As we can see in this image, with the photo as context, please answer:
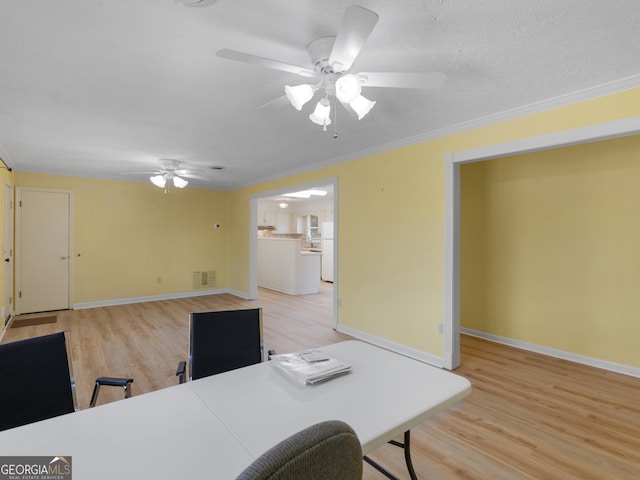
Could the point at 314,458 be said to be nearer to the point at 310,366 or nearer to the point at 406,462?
the point at 310,366

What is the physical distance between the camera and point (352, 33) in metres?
1.37

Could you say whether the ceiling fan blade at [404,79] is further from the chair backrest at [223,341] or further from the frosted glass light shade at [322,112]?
the chair backrest at [223,341]

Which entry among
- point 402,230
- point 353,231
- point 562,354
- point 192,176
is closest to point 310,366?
point 402,230

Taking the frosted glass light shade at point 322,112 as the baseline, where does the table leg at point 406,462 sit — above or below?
below

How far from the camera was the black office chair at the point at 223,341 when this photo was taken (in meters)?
1.95

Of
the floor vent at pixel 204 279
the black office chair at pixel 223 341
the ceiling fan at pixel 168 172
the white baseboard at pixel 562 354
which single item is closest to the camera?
the black office chair at pixel 223 341

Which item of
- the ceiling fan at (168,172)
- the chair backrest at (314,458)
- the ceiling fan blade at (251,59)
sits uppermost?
the ceiling fan at (168,172)

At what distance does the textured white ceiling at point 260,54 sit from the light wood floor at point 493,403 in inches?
93.3

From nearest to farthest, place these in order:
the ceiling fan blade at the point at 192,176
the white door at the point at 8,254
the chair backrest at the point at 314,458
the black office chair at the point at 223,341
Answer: the chair backrest at the point at 314,458
the black office chair at the point at 223,341
the white door at the point at 8,254
the ceiling fan blade at the point at 192,176

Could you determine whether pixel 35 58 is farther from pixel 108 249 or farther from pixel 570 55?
pixel 108 249

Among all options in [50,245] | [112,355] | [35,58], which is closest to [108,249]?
[50,245]

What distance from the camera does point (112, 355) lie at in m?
3.54

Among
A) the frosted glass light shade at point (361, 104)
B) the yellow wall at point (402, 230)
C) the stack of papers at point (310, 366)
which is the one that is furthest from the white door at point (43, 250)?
the frosted glass light shade at point (361, 104)

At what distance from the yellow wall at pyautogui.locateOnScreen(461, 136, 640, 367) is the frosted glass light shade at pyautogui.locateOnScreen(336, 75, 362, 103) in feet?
10.2
